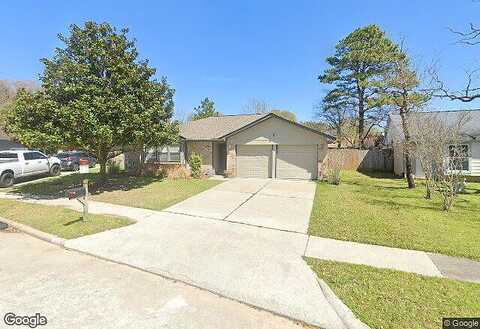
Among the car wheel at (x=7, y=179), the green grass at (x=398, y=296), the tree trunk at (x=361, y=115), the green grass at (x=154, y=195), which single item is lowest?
the green grass at (x=398, y=296)

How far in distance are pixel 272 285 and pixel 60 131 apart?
35.2ft

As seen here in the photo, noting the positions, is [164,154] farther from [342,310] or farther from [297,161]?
[342,310]

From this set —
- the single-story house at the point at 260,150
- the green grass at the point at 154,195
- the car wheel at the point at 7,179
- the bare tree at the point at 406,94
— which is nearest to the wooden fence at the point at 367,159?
the single-story house at the point at 260,150

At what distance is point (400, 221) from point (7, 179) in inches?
728

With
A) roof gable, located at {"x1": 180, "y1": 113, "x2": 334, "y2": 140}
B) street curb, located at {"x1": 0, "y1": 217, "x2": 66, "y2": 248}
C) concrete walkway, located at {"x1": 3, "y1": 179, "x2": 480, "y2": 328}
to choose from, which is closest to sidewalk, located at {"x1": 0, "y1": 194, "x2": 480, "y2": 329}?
concrete walkway, located at {"x1": 3, "y1": 179, "x2": 480, "y2": 328}

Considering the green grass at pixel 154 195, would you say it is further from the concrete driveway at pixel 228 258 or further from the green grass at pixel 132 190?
the concrete driveway at pixel 228 258

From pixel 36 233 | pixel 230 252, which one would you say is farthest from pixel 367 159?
pixel 36 233

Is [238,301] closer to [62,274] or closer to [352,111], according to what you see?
[62,274]

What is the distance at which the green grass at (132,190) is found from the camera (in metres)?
10.6

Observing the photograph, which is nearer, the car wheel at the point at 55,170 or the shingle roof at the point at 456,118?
the shingle roof at the point at 456,118

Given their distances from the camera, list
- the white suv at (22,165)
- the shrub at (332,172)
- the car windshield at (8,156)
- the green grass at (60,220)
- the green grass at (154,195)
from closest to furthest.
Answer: the green grass at (60,220) < the green grass at (154,195) < the white suv at (22,165) < the car windshield at (8,156) < the shrub at (332,172)

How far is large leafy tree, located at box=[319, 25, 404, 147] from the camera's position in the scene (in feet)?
86.0

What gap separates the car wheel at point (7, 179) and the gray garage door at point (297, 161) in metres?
15.3

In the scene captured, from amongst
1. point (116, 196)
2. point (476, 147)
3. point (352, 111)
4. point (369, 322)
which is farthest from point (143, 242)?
point (352, 111)
